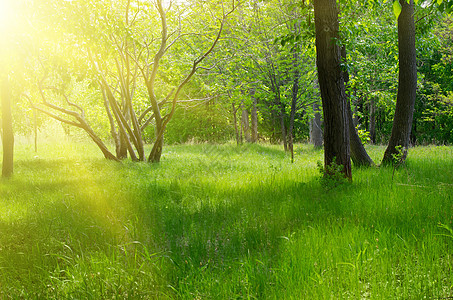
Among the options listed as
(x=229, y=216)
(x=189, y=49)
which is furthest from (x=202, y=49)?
(x=229, y=216)

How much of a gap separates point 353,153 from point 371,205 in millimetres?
4185

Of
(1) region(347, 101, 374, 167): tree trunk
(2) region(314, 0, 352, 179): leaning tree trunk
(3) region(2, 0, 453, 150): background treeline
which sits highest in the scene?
(3) region(2, 0, 453, 150): background treeline

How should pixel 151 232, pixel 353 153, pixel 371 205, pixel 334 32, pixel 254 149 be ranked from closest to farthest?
pixel 151 232 < pixel 371 205 < pixel 334 32 < pixel 353 153 < pixel 254 149

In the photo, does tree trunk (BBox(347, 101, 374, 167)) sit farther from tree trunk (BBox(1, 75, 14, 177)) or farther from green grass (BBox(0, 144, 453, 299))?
tree trunk (BBox(1, 75, 14, 177))

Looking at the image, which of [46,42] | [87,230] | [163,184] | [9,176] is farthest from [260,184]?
[46,42]

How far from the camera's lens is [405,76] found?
311 inches

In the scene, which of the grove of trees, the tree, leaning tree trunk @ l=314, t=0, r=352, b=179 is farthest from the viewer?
the tree

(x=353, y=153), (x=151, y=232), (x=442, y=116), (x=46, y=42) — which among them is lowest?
(x=151, y=232)

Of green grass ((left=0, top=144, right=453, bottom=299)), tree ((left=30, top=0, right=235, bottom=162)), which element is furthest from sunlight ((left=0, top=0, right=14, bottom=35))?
green grass ((left=0, top=144, right=453, bottom=299))

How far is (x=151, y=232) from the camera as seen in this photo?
4090 mm

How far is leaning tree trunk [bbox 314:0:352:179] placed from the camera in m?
5.81

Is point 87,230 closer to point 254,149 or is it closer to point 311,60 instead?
point 254,149

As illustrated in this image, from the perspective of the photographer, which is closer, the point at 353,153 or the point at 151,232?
the point at 151,232

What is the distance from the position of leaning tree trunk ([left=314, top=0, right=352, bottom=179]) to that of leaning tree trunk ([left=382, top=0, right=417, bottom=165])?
2532 millimetres
